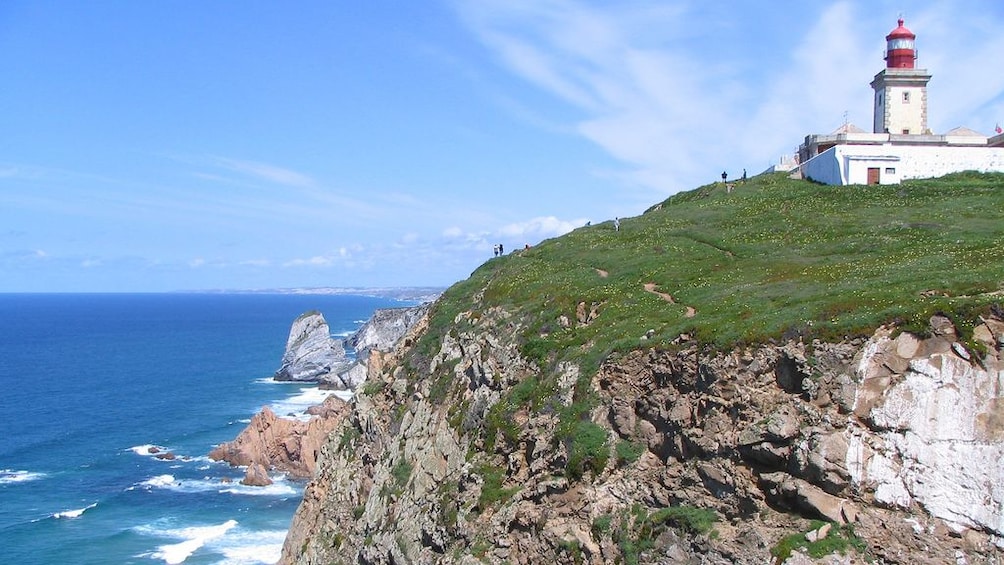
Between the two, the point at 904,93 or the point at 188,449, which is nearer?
the point at 904,93

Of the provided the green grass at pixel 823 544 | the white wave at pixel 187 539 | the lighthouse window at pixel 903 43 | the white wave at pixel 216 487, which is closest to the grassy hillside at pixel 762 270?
the green grass at pixel 823 544

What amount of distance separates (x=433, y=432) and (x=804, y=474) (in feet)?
52.3

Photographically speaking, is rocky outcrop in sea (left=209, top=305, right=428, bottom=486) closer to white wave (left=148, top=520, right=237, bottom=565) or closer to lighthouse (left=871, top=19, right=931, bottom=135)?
white wave (left=148, top=520, right=237, bottom=565)

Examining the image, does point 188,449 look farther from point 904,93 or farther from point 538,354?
point 904,93

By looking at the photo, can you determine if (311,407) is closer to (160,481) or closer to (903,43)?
(160,481)

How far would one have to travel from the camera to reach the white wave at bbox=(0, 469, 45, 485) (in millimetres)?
63250

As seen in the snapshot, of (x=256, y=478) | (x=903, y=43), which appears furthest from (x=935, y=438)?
(x=256, y=478)

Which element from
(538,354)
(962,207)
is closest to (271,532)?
(538,354)

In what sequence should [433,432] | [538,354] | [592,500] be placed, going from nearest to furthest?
[592,500], [538,354], [433,432]

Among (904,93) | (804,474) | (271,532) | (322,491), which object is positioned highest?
(904,93)

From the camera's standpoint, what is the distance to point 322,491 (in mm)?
37344

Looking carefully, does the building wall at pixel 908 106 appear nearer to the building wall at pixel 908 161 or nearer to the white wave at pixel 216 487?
→ the building wall at pixel 908 161

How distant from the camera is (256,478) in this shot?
2467 inches

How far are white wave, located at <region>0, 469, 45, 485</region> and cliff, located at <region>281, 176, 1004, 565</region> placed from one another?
38.3 m
